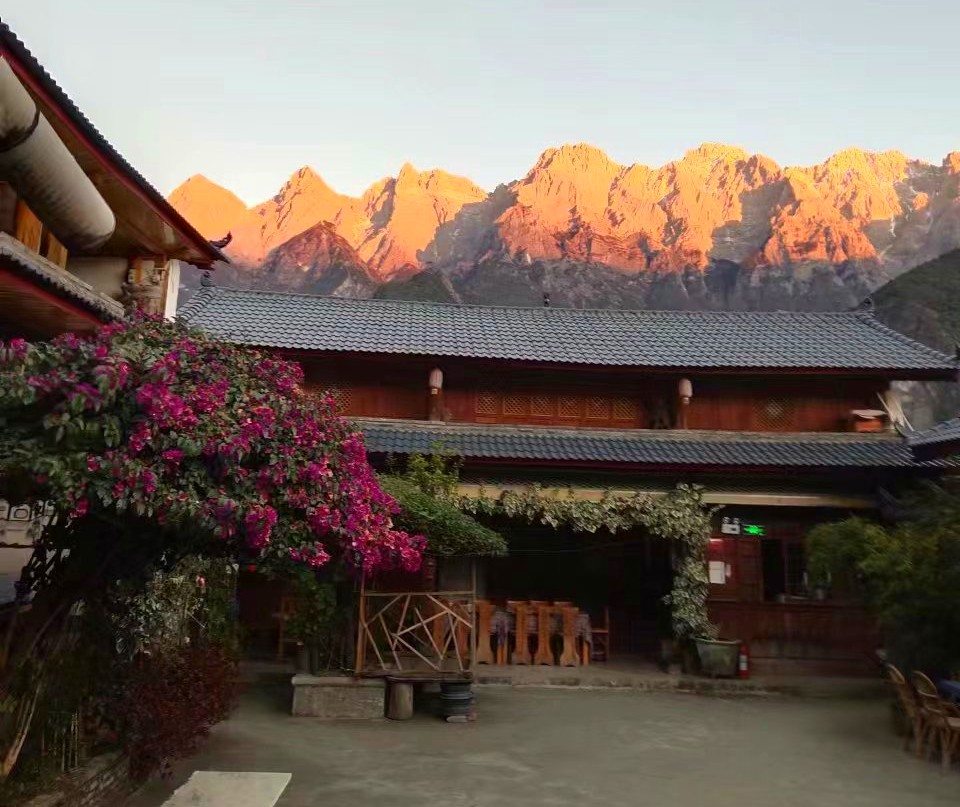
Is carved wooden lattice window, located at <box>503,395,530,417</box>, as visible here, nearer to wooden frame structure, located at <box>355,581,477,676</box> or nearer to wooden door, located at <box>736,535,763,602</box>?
wooden frame structure, located at <box>355,581,477,676</box>

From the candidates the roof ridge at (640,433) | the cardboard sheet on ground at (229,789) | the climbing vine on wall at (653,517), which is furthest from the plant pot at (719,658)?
the cardboard sheet on ground at (229,789)

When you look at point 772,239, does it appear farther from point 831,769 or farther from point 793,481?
point 831,769

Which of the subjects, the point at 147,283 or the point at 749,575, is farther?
the point at 749,575

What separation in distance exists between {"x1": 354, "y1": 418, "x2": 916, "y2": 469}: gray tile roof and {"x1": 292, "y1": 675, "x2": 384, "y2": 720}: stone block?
4502 millimetres

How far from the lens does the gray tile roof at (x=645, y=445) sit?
14102 millimetres

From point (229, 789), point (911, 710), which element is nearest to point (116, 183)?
point (229, 789)

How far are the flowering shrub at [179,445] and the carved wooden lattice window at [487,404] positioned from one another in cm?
1017

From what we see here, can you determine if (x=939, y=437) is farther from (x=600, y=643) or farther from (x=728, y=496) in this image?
(x=600, y=643)

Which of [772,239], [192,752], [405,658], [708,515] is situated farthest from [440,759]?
[772,239]

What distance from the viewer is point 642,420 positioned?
1636cm

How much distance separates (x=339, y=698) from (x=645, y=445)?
780 centimetres

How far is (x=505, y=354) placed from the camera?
16.0 meters

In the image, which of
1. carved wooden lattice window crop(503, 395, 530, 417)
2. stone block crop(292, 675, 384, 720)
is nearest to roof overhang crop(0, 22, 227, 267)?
stone block crop(292, 675, 384, 720)

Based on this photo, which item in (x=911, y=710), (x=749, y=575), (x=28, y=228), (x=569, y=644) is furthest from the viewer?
(x=749, y=575)
